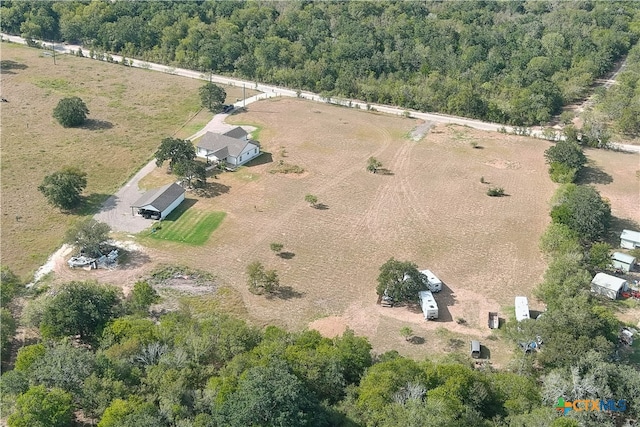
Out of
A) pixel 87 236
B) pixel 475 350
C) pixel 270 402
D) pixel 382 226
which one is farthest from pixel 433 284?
pixel 87 236

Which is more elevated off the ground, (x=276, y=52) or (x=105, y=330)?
(x=276, y=52)

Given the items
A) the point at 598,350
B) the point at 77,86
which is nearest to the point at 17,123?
the point at 77,86

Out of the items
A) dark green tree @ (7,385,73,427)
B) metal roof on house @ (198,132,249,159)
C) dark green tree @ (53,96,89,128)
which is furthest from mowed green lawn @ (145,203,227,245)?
dark green tree @ (53,96,89,128)

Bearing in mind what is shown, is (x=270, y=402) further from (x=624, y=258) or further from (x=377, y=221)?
(x=624, y=258)

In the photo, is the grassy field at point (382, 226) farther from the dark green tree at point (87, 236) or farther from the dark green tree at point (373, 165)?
the dark green tree at point (87, 236)

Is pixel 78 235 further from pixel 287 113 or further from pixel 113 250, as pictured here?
pixel 287 113

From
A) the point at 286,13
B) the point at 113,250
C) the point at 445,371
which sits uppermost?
the point at 286,13

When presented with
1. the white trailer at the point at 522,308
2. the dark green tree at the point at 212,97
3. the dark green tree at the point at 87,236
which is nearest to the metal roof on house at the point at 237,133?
the dark green tree at the point at 212,97
